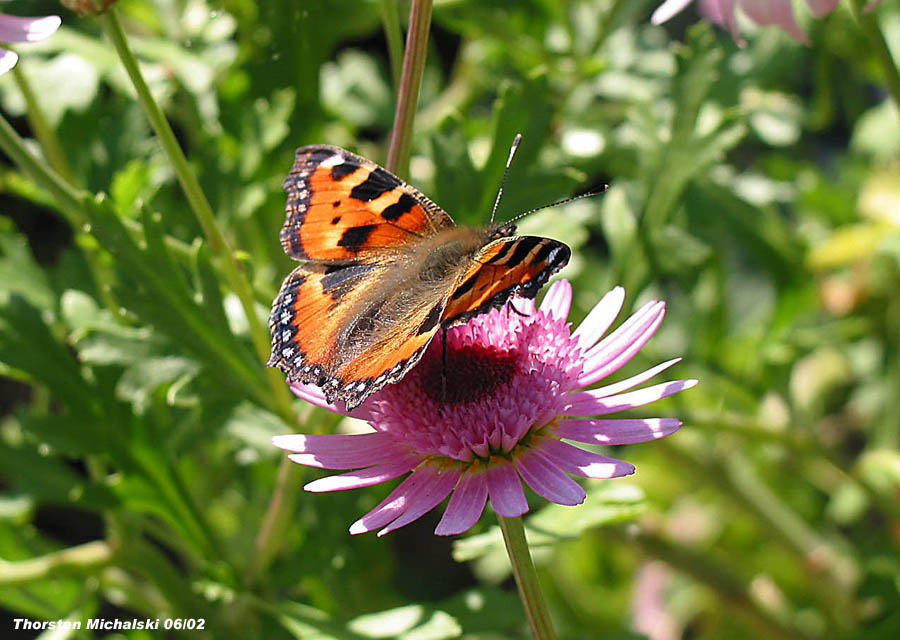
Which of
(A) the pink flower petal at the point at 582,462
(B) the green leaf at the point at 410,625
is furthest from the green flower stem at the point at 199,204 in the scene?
(A) the pink flower petal at the point at 582,462

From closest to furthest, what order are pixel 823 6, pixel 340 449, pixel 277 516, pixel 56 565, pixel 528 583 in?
pixel 528 583 → pixel 340 449 → pixel 823 6 → pixel 277 516 → pixel 56 565

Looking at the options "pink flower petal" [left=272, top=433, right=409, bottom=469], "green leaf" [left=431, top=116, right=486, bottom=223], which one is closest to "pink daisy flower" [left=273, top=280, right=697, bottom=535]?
"pink flower petal" [left=272, top=433, right=409, bottom=469]

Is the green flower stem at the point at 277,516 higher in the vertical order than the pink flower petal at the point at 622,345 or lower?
lower

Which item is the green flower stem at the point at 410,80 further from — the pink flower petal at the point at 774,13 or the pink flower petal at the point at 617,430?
the pink flower petal at the point at 774,13

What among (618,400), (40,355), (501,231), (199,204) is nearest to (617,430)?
(618,400)

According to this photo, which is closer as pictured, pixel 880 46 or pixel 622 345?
pixel 622 345

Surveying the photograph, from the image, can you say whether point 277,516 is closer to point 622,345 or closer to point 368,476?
point 368,476

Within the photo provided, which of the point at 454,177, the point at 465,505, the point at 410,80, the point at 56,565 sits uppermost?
the point at 410,80

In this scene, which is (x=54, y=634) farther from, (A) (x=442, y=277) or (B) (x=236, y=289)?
(A) (x=442, y=277)
